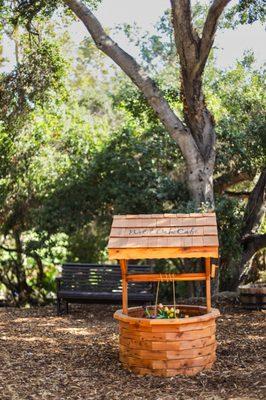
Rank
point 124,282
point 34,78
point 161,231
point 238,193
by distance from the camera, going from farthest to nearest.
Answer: point 238,193
point 34,78
point 124,282
point 161,231

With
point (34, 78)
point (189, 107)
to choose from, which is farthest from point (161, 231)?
point (34, 78)

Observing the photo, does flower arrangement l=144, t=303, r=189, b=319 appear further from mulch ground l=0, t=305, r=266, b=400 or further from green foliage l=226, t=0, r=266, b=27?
green foliage l=226, t=0, r=266, b=27

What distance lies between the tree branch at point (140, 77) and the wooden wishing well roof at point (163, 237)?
4.56 m

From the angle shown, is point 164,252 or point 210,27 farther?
point 210,27

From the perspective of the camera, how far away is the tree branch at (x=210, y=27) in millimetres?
10078

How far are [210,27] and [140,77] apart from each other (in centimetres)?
168

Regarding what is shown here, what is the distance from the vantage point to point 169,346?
20.1 ft

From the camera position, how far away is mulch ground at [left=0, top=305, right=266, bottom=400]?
219 inches

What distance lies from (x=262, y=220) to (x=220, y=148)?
203 cm

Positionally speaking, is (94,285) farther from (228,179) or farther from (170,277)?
(228,179)

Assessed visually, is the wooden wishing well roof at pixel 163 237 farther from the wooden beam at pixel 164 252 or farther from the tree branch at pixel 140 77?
the tree branch at pixel 140 77

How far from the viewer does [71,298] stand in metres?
10.2

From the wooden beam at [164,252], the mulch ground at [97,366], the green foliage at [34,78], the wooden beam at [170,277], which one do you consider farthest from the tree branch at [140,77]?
the wooden beam at [164,252]

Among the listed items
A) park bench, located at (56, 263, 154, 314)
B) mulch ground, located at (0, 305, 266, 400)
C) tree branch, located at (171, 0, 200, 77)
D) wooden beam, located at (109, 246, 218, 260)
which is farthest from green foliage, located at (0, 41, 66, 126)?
wooden beam, located at (109, 246, 218, 260)
